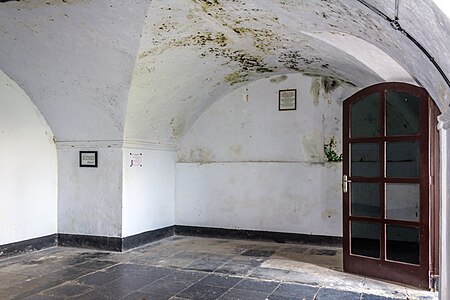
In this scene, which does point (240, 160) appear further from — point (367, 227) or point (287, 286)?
point (287, 286)

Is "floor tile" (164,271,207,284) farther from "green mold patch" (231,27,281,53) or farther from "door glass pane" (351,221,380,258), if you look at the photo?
"green mold patch" (231,27,281,53)

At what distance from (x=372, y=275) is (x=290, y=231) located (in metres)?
1.89

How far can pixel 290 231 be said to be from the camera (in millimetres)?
6008

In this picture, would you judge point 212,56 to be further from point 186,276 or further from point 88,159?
point 186,276

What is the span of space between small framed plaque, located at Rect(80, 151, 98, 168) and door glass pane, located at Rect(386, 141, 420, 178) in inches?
158

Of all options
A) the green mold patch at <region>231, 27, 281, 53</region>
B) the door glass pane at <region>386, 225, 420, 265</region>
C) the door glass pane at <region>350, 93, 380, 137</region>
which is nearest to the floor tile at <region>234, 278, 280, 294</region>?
the door glass pane at <region>386, 225, 420, 265</region>

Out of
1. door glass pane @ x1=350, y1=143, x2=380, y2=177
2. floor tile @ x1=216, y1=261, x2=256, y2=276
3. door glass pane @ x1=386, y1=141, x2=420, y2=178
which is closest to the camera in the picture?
floor tile @ x1=216, y1=261, x2=256, y2=276

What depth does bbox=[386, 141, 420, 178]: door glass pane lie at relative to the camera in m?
5.71

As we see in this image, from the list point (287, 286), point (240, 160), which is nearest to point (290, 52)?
point (240, 160)

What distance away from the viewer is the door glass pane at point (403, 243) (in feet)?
15.9

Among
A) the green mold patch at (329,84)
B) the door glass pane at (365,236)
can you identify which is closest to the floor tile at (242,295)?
the door glass pane at (365,236)

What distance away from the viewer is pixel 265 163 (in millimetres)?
6219

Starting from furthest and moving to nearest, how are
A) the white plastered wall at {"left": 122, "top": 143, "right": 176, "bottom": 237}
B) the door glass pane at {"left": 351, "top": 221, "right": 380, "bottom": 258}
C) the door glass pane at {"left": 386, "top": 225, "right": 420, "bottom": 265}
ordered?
the white plastered wall at {"left": 122, "top": 143, "right": 176, "bottom": 237}, the door glass pane at {"left": 351, "top": 221, "right": 380, "bottom": 258}, the door glass pane at {"left": 386, "top": 225, "right": 420, "bottom": 265}

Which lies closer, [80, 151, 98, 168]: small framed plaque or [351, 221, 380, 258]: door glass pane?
[351, 221, 380, 258]: door glass pane
